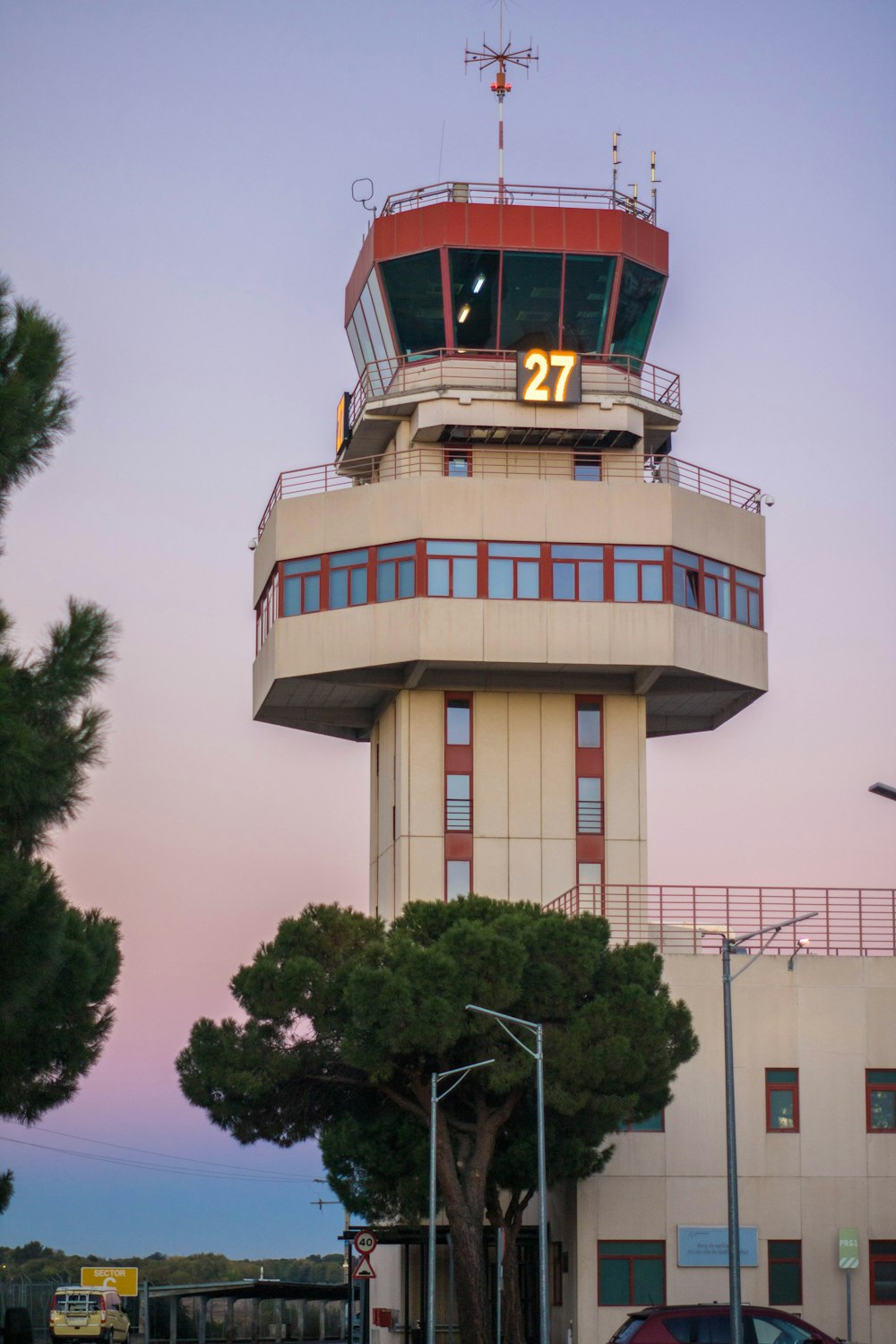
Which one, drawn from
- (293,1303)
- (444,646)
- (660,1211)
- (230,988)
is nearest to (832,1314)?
(660,1211)

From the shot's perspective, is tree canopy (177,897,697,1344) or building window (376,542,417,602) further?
building window (376,542,417,602)

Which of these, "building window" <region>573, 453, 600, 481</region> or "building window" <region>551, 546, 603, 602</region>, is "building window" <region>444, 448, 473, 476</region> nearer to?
"building window" <region>573, 453, 600, 481</region>

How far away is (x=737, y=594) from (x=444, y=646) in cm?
1028

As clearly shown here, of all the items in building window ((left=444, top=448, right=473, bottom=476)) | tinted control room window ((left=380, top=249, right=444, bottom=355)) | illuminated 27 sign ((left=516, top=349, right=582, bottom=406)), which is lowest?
building window ((left=444, top=448, right=473, bottom=476))

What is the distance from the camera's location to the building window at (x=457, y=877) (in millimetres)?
60812

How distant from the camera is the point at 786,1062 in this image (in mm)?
52812

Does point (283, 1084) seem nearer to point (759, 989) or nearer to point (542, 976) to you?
point (542, 976)

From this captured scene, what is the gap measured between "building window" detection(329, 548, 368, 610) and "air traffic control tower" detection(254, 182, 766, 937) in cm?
7

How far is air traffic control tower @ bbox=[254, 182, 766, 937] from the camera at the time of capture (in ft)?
197

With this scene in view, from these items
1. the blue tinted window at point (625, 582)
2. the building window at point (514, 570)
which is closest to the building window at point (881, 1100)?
the blue tinted window at point (625, 582)

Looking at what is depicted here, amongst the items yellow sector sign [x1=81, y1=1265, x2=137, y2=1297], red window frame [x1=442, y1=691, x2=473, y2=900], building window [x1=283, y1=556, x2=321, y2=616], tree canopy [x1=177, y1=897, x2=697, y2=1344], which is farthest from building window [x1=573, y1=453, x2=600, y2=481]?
yellow sector sign [x1=81, y1=1265, x2=137, y2=1297]

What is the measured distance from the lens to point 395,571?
60.5 metres

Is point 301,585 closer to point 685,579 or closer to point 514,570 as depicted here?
point 514,570

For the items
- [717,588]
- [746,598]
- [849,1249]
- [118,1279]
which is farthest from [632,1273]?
[118,1279]
